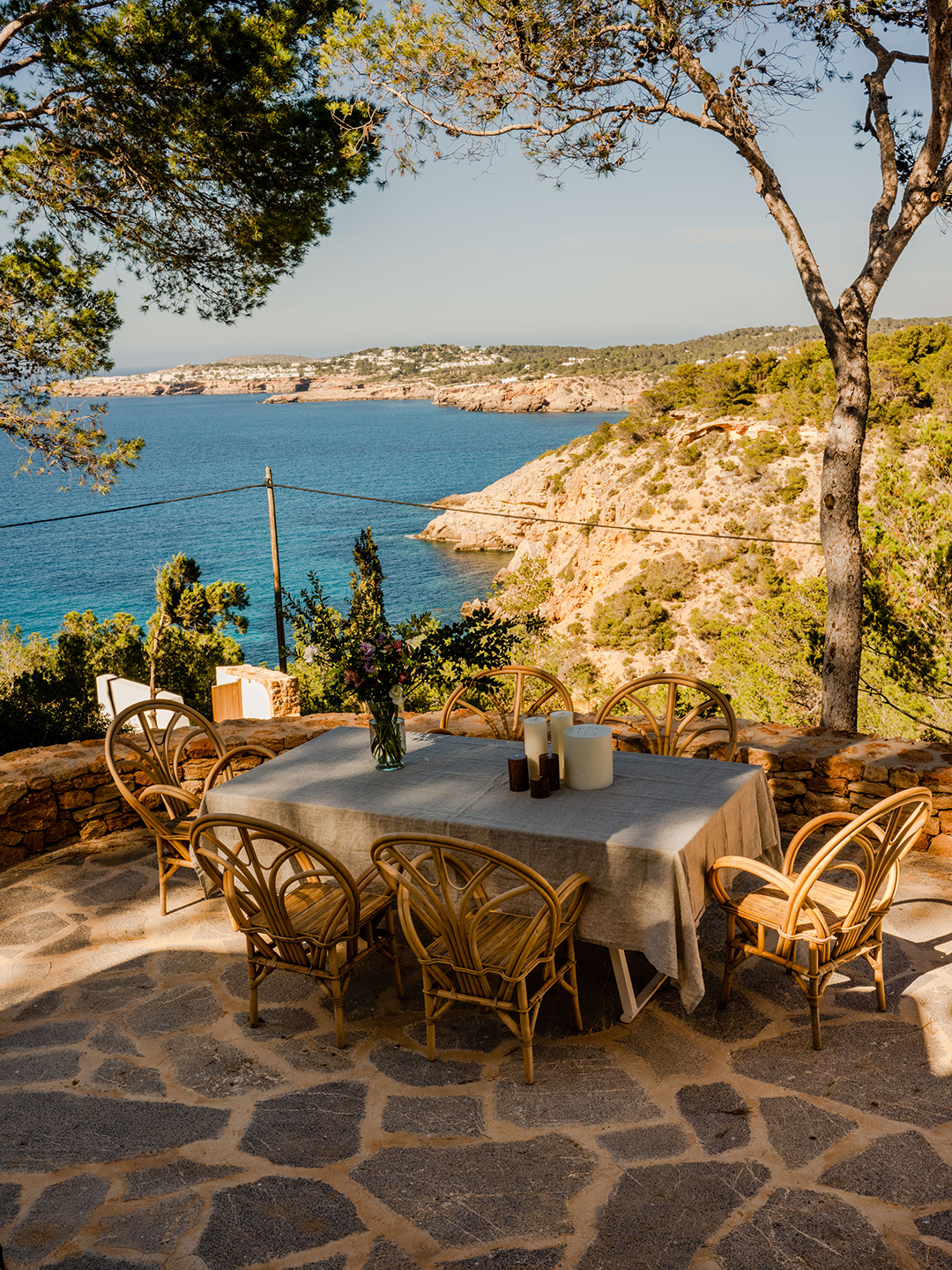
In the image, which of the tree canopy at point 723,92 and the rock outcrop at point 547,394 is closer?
the tree canopy at point 723,92

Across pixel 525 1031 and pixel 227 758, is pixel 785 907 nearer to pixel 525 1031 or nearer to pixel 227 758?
pixel 525 1031

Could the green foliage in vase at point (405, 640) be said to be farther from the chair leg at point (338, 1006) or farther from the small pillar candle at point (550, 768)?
the chair leg at point (338, 1006)

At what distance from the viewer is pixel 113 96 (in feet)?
17.6

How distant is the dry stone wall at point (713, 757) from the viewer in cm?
356

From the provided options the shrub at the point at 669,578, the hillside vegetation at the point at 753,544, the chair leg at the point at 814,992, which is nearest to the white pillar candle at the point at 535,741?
the chair leg at the point at 814,992

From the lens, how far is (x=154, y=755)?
3.63 meters

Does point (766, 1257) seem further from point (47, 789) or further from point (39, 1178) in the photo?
point (47, 789)

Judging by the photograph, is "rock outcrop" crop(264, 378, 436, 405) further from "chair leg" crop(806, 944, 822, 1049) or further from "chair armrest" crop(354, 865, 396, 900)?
"chair leg" crop(806, 944, 822, 1049)

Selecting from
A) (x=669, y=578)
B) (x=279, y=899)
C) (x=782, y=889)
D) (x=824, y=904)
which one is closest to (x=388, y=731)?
(x=279, y=899)

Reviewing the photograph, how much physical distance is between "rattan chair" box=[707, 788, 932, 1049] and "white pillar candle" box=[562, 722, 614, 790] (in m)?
0.42

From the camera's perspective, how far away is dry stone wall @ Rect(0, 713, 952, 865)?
11.7 ft

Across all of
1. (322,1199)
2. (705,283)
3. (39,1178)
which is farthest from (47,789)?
(705,283)

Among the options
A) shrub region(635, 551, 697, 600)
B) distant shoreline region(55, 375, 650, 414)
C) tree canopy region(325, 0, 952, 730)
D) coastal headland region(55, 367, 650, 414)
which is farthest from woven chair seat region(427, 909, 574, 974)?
coastal headland region(55, 367, 650, 414)

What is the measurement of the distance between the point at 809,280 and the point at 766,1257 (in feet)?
17.1
